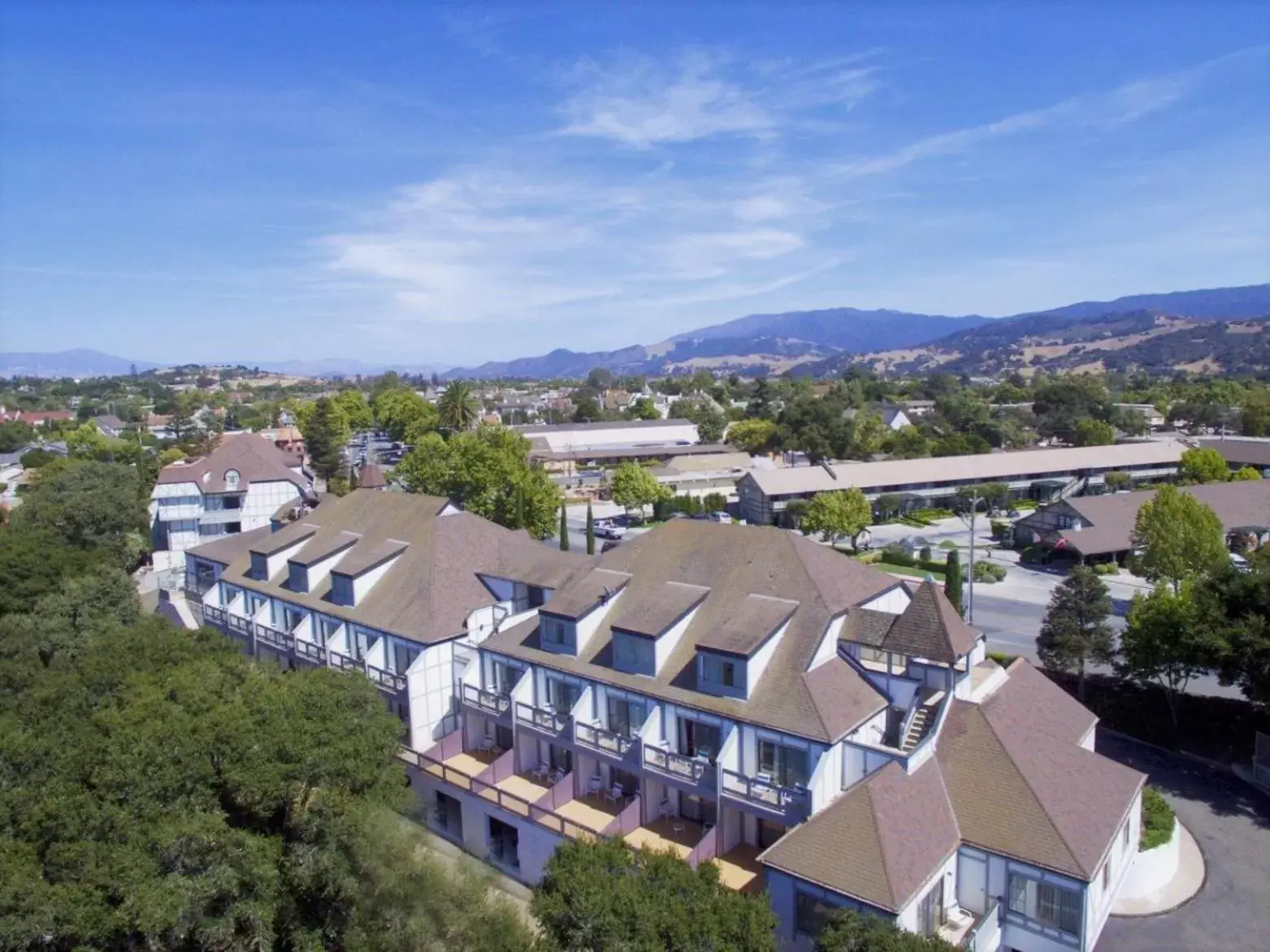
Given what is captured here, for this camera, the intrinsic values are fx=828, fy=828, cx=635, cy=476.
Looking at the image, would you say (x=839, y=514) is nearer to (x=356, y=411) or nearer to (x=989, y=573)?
(x=989, y=573)

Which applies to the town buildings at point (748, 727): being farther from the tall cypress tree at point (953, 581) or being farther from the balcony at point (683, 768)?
the tall cypress tree at point (953, 581)

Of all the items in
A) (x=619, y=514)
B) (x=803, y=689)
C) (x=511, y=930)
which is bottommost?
(x=619, y=514)

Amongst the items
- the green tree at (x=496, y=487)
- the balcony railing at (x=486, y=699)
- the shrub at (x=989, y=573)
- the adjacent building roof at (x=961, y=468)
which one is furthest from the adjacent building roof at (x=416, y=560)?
the adjacent building roof at (x=961, y=468)

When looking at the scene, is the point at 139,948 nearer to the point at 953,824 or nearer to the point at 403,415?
the point at 953,824

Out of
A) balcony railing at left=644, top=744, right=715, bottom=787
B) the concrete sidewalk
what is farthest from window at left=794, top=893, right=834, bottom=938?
the concrete sidewalk

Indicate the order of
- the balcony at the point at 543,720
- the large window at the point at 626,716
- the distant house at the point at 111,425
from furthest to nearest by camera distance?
the distant house at the point at 111,425
the balcony at the point at 543,720
the large window at the point at 626,716

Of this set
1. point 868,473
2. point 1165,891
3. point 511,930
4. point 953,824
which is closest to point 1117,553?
point 868,473

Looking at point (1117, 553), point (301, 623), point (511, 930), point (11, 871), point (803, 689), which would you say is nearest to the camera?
point (511, 930)
